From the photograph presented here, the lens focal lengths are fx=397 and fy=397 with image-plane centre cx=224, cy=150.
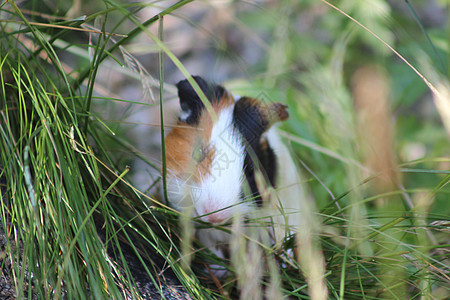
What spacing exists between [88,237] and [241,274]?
317 millimetres

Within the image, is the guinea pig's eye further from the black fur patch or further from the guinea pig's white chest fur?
the black fur patch

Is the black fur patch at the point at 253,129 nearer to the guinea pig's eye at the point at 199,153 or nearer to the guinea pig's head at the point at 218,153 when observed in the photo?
the guinea pig's head at the point at 218,153

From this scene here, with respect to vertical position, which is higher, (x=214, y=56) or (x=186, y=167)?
(x=214, y=56)

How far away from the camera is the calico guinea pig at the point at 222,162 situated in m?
1.14

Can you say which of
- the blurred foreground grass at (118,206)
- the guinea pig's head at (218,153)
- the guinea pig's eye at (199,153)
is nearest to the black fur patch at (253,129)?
the guinea pig's head at (218,153)

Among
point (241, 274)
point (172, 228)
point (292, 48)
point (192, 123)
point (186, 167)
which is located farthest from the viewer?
point (292, 48)

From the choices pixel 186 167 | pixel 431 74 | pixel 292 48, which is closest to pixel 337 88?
pixel 292 48

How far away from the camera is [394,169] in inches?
33.4

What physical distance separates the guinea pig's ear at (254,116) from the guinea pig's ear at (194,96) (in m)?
0.09

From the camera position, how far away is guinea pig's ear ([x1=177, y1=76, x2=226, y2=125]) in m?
1.39

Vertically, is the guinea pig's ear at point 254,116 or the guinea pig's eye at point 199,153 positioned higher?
the guinea pig's ear at point 254,116

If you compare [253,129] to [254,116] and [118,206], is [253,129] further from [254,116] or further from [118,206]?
[118,206]

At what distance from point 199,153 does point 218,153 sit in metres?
0.07

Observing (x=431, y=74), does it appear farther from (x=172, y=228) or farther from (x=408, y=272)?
(x=172, y=228)
